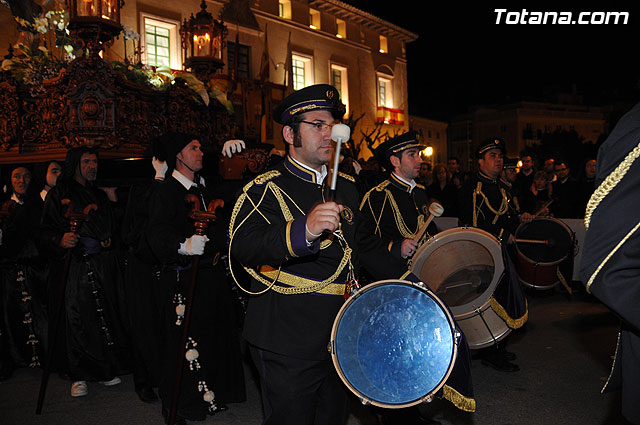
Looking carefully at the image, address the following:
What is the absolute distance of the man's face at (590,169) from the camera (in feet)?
32.8

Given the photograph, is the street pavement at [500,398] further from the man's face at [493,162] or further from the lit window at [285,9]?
the lit window at [285,9]

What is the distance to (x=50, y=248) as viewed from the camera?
18.8ft

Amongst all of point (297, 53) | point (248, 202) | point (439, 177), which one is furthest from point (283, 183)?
point (297, 53)

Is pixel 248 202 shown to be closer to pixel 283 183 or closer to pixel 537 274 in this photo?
pixel 283 183

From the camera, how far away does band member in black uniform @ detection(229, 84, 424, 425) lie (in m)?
2.65

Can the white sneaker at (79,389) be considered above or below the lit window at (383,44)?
below

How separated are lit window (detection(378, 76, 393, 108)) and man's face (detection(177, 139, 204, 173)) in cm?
2951

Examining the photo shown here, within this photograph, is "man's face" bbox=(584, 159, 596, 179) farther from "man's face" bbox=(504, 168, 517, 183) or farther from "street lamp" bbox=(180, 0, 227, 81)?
"street lamp" bbox=(180, 0, 227, 81)

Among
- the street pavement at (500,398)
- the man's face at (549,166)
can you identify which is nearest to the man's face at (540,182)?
the man's face at (549,166)

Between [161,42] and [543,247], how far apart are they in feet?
55.2

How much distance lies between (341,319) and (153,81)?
23.0 feet

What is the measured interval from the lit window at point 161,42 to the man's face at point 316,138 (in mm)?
18102

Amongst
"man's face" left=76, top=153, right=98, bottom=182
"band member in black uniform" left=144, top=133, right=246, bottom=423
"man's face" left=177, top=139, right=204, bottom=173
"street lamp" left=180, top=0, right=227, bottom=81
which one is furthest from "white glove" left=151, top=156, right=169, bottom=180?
"street lamp" left=180, top=0, right=227, bottom=81

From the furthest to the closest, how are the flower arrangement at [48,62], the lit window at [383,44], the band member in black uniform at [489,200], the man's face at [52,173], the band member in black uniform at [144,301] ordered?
1. the lit window at [383,44]
2. the flower arrangement at [48,62]
3. the man's face at [52,173]
4. the band member in black uniform at [489,200]
5. the band member in black uniform at [144,301]
